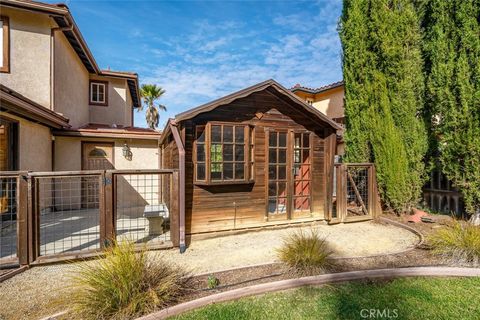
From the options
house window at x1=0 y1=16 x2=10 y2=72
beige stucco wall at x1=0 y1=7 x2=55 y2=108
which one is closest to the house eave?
beige stucco wall at x1=0 y1=7 x2=55 y2=108

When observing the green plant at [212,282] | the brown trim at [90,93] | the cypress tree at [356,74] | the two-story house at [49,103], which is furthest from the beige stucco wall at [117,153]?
the cypress tree at [356,74]

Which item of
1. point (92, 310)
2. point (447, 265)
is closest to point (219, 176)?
point (92, 310)

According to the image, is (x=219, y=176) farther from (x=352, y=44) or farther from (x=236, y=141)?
(x=352, y=44)

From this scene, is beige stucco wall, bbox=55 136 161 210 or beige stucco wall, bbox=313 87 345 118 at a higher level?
beige stucco wall, bbox=313 87 345 118

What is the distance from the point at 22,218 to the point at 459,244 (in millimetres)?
7108

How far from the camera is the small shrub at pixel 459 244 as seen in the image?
3.88 meters

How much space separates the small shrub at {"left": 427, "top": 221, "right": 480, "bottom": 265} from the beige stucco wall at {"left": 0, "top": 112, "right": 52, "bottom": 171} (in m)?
9.33

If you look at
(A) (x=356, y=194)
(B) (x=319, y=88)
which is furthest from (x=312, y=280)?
(B) (x=319, y=88)

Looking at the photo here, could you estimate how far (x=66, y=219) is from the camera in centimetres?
707

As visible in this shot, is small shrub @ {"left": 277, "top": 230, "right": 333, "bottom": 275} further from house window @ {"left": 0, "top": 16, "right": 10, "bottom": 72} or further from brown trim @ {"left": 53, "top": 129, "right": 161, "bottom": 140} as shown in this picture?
house window @ {"left": 0, "top": 16, "right": 10, "bottom": 72}

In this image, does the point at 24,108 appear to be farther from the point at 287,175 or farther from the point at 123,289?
the point at 287,175

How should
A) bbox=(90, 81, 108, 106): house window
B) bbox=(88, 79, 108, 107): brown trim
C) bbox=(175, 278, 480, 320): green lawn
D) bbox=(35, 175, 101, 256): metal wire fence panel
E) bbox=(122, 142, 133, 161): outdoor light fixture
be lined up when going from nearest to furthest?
1. bbox=(175, 278, 480, 320): green lawn
2. bbox=(35, 175, 101, 256): metal wire fence panel
3. bbox=(122, 142, 133, 161): outdoor light fixture
4. bbox=(88, 79, 108, 107): brown trim
5. bbox=(90, 81, 108, 106): house window

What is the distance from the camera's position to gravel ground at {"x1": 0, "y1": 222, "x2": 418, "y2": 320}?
3.00 metres

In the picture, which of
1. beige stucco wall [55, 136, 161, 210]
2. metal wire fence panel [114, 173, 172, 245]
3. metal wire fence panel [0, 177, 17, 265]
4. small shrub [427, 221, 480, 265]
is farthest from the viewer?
beige stucco wall [55, 136, 161, 210]
